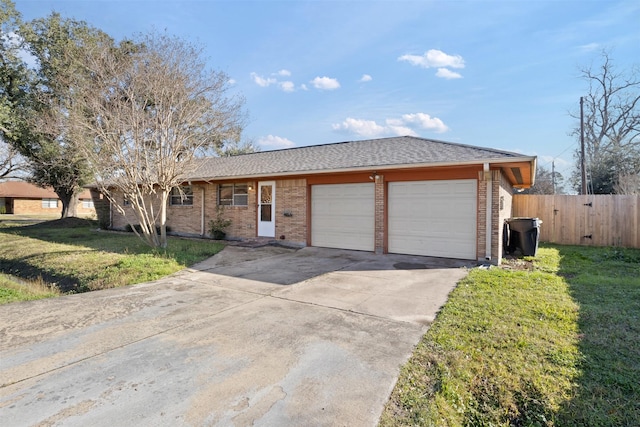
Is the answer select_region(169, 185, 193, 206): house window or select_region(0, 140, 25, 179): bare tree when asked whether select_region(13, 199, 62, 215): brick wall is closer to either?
select_region(0, 140, 25, 179): bare tree

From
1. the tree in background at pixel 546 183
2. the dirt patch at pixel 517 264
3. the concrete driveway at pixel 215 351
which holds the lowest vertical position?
the concrete driveway at pixel 215 351

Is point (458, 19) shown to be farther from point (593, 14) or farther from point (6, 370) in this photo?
point (6, 370)

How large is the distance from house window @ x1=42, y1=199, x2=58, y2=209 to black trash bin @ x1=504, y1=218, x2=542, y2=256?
165 feet

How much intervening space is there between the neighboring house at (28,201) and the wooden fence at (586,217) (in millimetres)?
41206

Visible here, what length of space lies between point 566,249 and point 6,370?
1355cm

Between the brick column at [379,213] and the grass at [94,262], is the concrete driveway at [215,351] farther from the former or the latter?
the brick column at [379,213]

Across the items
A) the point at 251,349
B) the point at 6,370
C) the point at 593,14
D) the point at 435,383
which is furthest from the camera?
the point at 593,14

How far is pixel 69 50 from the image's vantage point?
15578 mm

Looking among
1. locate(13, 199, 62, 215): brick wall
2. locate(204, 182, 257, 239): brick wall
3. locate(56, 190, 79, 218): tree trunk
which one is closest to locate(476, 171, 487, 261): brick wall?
locate(204, 182, 257, 239): brick wall

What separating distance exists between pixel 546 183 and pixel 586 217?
2066cm

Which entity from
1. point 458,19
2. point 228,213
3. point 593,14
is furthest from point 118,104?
point 593,14

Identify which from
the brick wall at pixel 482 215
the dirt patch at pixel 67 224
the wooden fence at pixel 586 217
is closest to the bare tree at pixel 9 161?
the dirt patch at pixel 67 224

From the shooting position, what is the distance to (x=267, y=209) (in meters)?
11.9

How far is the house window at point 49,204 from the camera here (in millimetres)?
40812
